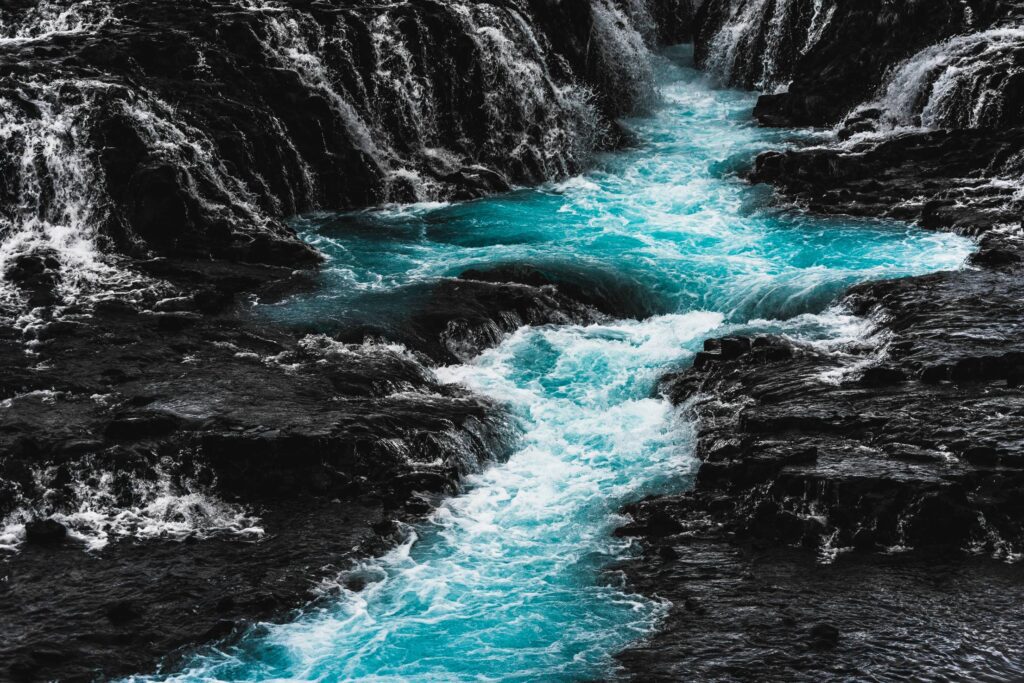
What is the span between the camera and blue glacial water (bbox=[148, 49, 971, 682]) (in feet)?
32.7

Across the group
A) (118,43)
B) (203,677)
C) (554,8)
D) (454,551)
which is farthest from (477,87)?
(203,677)

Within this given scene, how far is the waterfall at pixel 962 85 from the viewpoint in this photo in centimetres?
2250

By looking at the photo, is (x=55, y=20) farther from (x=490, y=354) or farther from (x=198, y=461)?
(x=198, y=461)

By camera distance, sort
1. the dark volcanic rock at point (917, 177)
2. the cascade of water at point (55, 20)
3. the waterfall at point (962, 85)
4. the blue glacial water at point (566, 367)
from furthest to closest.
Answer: the waterfall at point (962, 85) → the cascade of water at point (55, 20) → the dark volcanic rock at point (917, 177) → the blue glacial water at point (566, 367)

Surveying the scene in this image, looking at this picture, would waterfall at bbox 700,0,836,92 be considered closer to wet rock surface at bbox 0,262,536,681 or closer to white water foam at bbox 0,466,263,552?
wet rock surface at bbox 0,262,536,681

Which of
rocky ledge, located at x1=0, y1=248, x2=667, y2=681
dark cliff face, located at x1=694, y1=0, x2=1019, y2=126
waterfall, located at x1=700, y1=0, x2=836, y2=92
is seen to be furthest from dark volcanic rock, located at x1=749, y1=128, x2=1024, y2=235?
waterfall, located at x1=700, y1=0, x2=836, y2=92

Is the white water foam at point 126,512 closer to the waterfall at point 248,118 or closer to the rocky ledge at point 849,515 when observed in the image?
the rocky ledge at point 849,515

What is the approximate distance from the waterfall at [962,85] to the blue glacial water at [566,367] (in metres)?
3.01

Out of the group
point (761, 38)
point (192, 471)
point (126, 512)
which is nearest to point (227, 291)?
point (192, 471)

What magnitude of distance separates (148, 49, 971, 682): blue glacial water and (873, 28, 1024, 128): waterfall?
3011 millimetres

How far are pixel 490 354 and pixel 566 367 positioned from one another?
113 centimetres

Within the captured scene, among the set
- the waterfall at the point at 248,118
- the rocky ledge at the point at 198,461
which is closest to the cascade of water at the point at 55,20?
the waterfall at the point at 248,118

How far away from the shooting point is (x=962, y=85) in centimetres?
2331

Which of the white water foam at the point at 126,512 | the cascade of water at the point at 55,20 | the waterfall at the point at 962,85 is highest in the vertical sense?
the cascade of water at the point at 55,20
